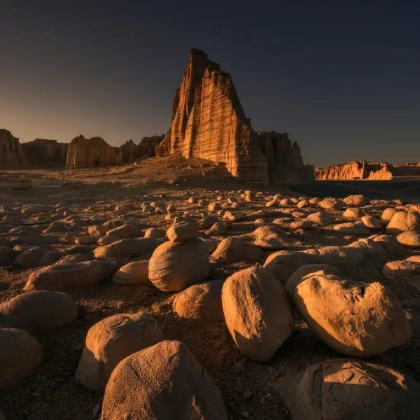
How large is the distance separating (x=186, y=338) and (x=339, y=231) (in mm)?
3568

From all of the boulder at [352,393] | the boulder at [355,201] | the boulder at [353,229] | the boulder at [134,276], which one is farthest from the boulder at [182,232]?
Answer: the boulder at [355,201]

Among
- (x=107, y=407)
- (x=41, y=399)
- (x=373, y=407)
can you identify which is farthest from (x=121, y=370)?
(x=373, y=407)

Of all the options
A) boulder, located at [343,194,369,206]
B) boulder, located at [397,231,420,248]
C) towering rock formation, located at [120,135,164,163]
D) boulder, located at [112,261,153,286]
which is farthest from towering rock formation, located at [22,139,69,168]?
boulder, located at [397,231,420,248]

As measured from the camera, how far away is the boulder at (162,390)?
57.6 inches

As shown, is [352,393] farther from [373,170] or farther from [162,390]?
[373,170]

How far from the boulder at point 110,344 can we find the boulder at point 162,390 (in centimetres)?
27

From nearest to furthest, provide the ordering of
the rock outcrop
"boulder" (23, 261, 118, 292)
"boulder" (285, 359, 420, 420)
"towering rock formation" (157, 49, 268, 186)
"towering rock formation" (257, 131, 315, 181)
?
"boulder" (285, 359, 420, 420) < "boulder" (23, 261, 118, 292) < "towering rock formation" (157, 49, 268, 186) < "towering rock formation" (257, 131, 315, 181) < the rock outcrop

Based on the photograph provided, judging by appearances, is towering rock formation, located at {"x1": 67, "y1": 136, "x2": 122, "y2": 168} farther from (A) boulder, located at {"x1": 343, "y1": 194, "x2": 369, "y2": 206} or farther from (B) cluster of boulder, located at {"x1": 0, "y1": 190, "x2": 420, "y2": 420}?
(B) cluster of boulder, located at {"x1": 0, "y1": 190, "x2": 420, "y2": 420}

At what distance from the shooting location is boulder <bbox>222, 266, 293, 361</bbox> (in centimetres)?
195

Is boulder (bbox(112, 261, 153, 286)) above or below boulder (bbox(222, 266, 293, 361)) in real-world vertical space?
below

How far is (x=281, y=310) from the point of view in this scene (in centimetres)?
203

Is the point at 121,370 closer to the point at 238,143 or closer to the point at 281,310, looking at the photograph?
the point at 281,310

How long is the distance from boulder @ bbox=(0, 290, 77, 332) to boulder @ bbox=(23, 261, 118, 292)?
0.61m

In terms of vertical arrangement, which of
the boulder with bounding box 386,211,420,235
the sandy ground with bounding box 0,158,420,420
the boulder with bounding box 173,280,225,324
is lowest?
the sandy ground with bounding box 0,158,420,420
